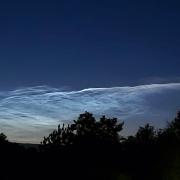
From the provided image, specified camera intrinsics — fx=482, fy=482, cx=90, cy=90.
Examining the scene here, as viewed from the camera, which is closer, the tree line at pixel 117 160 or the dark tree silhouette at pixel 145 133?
the tree line at pixel 117 160

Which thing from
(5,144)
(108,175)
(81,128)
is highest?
(81,128)

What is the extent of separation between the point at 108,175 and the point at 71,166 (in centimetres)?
634

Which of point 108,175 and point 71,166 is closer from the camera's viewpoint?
point 108,175

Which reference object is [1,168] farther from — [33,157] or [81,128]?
[81,128]

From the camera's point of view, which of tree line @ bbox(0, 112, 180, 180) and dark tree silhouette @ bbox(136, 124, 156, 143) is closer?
tree line @ bbox(0, 112, 180, 180)

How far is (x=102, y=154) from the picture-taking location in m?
35.6

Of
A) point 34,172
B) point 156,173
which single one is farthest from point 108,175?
point 34,172

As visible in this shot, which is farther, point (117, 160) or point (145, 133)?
point (145, 133)

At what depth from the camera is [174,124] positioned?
74375 mm

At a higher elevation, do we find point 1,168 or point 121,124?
point 121,124

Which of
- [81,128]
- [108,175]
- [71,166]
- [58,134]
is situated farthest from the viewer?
[81,128]

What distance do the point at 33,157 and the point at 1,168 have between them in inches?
148

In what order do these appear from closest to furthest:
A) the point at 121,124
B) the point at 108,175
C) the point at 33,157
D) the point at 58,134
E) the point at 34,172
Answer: the point at 108,175 < the point at 34,172 < the point at 33,157 < the point at 58,134 < the point at 121,124

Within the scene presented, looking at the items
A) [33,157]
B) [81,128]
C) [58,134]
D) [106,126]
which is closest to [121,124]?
[106,126]
